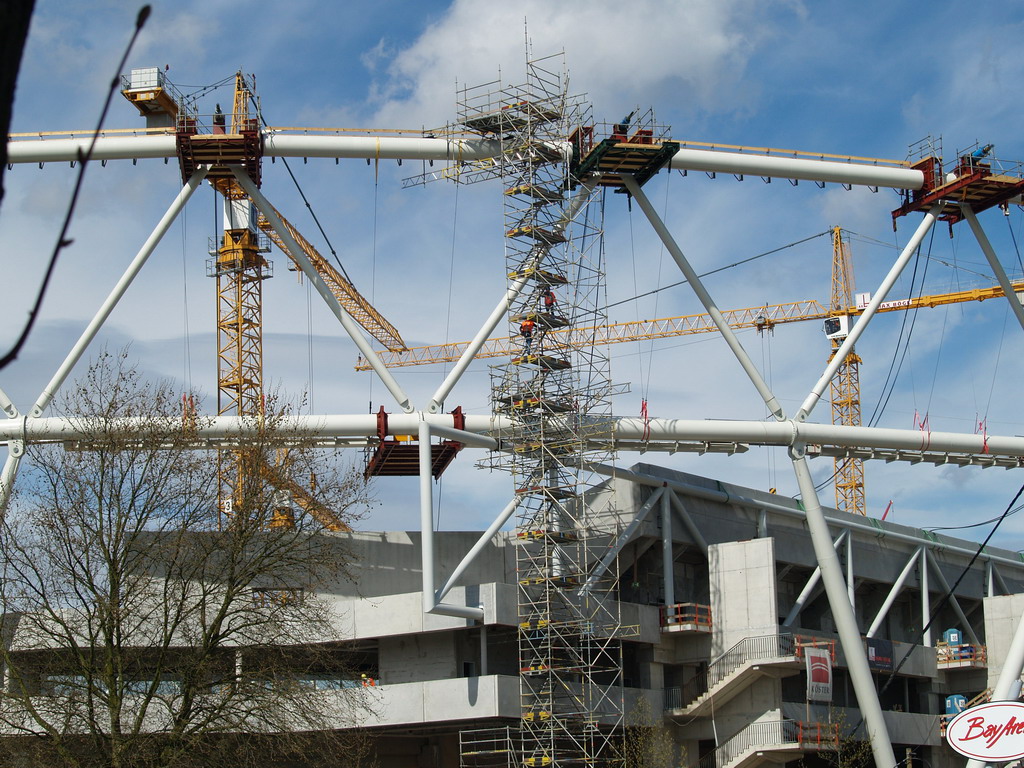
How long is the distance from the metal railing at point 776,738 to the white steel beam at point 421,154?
22756 millimetres

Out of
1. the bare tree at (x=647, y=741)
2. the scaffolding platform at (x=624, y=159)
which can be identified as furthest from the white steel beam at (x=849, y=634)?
the scaffolding platform at (x=624, y=159)

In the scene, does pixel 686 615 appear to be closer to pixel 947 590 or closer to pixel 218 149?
pixel 947 590

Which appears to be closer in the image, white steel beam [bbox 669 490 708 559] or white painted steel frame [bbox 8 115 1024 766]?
white painted steel frame [bbox 8 115 1024 766]

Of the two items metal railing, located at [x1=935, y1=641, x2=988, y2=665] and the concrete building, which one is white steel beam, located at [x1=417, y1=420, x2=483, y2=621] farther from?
metal railing, located at [x1=935, y1=641, x2=988, y2=665]

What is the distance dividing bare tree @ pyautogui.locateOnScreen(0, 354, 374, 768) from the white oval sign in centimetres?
1683

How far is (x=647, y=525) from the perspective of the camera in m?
59.8

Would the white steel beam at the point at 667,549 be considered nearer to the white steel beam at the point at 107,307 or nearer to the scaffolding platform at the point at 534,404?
the scaffolding platform at the point at 534,404

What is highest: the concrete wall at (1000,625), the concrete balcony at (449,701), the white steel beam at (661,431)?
the white steel beam at (661,431)

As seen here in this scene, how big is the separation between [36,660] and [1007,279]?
41184 mm

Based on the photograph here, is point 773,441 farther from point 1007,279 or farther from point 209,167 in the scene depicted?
point 209,167

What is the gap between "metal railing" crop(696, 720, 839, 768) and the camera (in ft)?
174

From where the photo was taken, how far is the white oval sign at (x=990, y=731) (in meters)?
31.5

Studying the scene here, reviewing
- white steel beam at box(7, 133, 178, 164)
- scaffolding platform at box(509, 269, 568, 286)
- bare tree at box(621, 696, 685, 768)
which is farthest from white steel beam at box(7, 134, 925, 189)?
bare tree at box(621, 696, 685, 768)

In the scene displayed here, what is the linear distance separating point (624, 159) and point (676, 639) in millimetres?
22424
